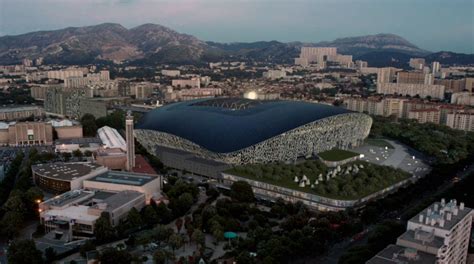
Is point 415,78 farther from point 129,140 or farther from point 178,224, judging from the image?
point 178,224

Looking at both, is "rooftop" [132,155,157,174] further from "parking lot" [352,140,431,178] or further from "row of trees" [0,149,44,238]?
"parking lot" [352,140,431,178]

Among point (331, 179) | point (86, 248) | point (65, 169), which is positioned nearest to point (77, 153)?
point (65, 169)

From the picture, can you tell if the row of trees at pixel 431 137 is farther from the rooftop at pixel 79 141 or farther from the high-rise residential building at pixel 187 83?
the high-rise residential building at pixel 187 83

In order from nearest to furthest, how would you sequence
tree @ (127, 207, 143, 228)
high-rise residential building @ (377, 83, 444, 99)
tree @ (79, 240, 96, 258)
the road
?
the road < tree @ (79, 240, 96, 258) < tree @ (127, 207, 143, 228) < high-rise residential building @ (377, 83, 444, 99)

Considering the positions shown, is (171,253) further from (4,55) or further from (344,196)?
(4,55)

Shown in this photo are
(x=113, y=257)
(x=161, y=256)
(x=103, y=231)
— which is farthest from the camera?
(x=103, y=231)

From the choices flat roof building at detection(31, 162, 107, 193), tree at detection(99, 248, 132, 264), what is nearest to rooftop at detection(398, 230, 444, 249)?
tree at detection(99, 248, 132, 264)
